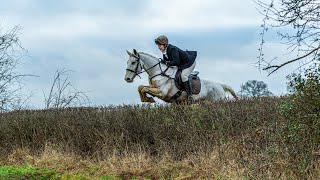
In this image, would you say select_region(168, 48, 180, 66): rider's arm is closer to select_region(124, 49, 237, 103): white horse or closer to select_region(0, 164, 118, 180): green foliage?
select_region(124, 49, 237, 103): white horse

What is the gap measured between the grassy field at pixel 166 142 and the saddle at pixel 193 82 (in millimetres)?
2264

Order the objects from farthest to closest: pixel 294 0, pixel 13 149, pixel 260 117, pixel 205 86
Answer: pixel 205 86, pixel 13 149, pixel 260 117, pixel 294 0

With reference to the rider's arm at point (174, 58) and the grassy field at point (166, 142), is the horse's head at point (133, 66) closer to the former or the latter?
the rider's arm at point (174, 58)

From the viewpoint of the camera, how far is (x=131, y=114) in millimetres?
12570

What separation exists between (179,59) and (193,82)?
3.38 ft

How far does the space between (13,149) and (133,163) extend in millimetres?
4165

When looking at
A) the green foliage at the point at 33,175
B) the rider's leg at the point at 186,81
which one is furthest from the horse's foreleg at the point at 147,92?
the green foliage at the point at 33,175

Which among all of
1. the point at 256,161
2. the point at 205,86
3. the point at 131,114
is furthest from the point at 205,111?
the point at 205,86

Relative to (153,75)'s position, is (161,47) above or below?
above

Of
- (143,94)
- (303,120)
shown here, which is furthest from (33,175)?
(143,94)

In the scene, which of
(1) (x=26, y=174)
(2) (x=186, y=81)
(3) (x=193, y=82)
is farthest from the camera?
(3) (x=193, y=82)

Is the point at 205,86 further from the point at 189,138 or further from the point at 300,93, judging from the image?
the point at 300,93

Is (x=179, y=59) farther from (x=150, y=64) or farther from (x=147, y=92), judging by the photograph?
(x=147, y=92)

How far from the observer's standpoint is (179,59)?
1554cm
